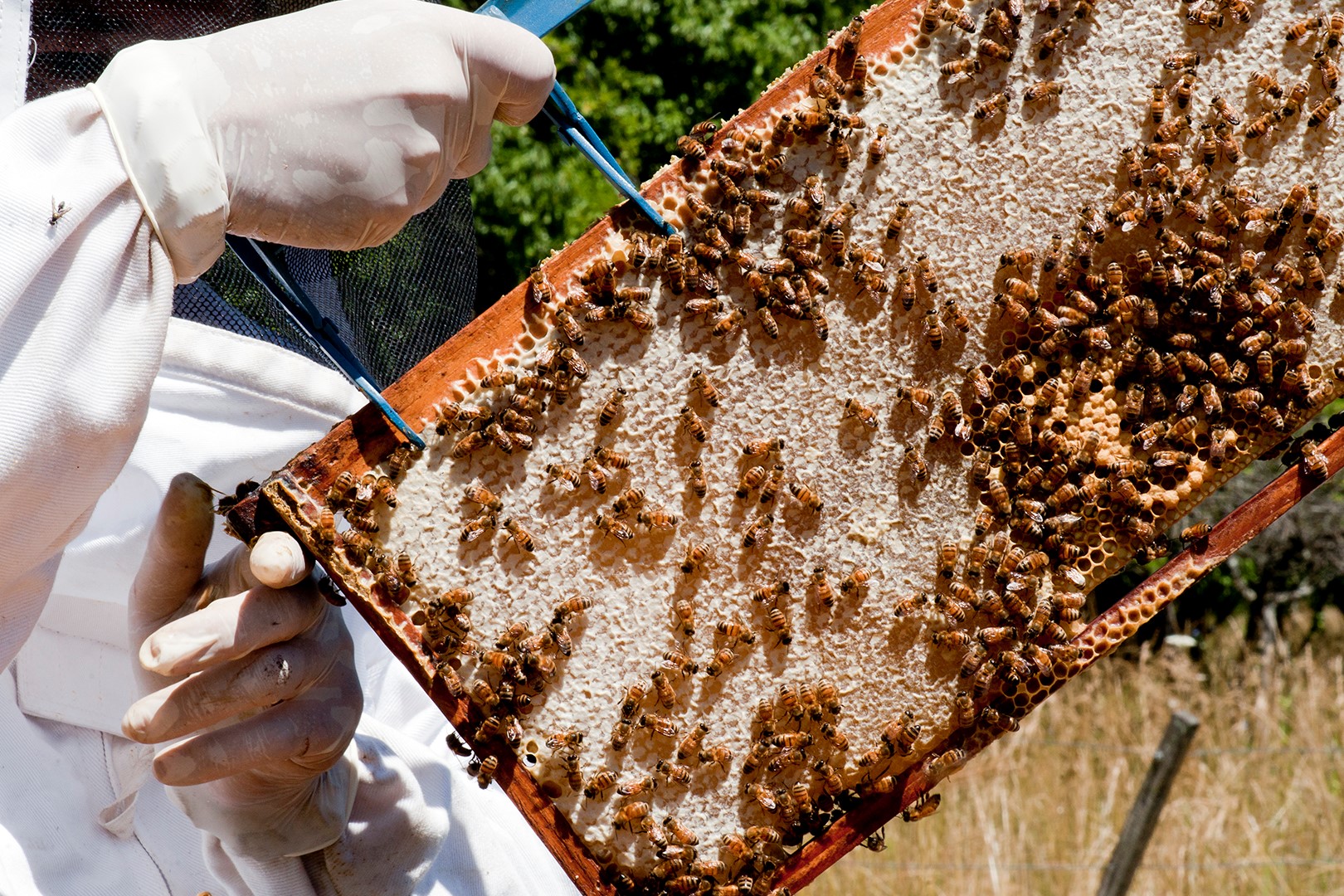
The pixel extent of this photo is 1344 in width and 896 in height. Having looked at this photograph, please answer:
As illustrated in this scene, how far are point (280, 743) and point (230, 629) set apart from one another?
11.5 inches

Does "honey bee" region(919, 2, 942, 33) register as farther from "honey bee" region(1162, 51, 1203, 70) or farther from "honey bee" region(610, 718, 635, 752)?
"honey bee" region(610, 718, 635, 752)

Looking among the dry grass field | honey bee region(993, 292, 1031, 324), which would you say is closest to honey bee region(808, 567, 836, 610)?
honey bee region(993, 292, 1031, 324)

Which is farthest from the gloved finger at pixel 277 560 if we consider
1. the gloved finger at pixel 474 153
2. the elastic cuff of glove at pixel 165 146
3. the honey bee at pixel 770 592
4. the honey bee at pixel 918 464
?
the honey bee at pixel 918 464

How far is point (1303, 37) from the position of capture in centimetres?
197

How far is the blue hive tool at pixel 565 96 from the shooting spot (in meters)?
1.91

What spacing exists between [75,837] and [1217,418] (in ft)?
8.69

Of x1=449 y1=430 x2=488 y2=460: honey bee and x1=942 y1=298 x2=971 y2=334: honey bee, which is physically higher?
x1=942 y1=298 x2=971 y2=334: honey bee

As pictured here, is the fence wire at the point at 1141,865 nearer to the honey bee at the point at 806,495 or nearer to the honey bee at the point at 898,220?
the honey bee at the point at 806,495

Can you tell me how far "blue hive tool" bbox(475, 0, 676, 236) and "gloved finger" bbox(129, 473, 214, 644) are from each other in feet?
3.36

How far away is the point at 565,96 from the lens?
76.9 inches

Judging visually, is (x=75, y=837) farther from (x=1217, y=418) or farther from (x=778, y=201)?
(x=1217, y=418)

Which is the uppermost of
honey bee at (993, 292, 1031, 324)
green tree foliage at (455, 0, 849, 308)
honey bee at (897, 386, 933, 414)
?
honey bee at (993, 292, 1031, 324)

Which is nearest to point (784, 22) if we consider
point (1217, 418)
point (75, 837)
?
point (1217, 418)

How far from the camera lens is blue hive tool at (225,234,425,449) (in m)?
1.79
